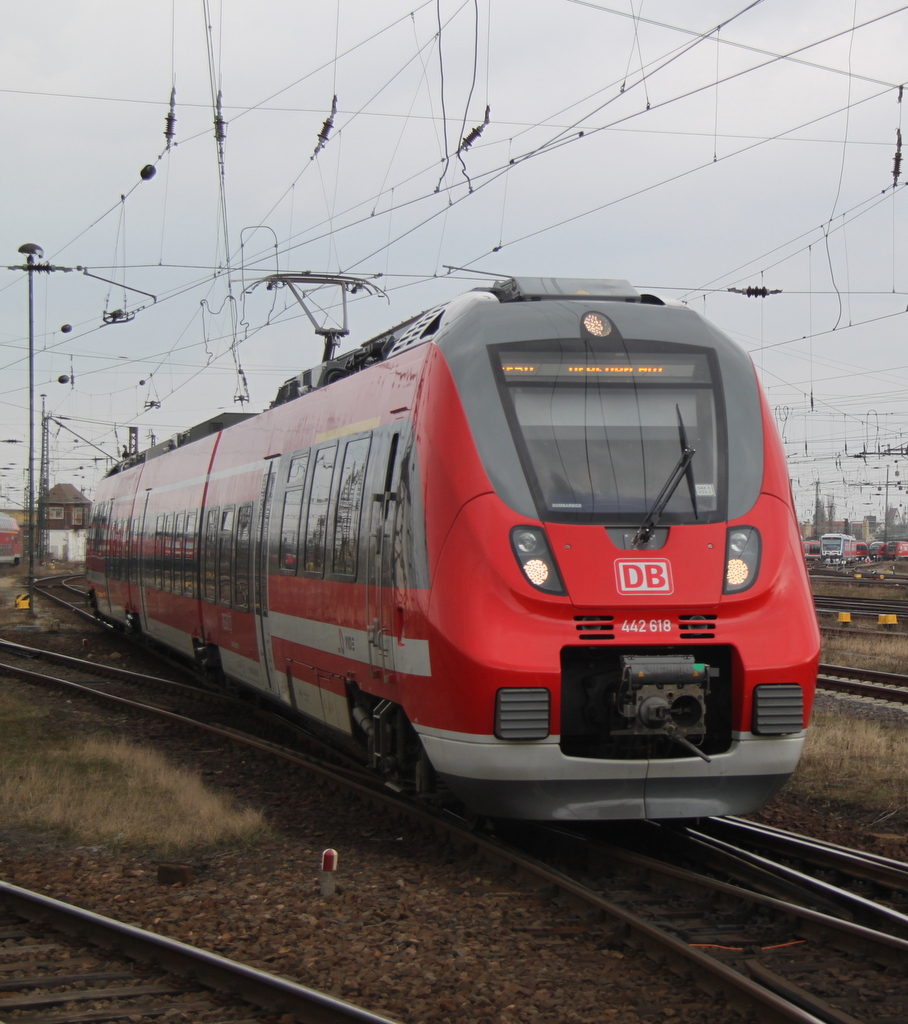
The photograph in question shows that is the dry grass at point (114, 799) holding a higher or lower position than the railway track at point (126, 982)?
lower

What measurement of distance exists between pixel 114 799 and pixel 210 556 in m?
5.67

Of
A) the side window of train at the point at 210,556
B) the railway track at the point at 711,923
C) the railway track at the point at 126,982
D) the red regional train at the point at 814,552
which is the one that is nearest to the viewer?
the railway track at the point at 711,923

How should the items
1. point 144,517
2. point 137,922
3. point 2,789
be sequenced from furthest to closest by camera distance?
point 144,517 → point 2,789 → point 137,922

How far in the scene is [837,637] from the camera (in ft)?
72.4

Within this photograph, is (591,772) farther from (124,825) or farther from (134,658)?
(134,658)

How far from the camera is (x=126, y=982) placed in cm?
538

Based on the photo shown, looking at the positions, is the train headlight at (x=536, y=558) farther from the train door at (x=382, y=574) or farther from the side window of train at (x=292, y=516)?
the side window of train at (x=292, y=516)

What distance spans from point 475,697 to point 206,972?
205 cm

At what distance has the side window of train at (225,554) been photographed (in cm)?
1343

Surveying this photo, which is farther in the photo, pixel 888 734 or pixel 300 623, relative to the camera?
pixel 888 734

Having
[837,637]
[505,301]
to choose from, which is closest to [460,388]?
[505,301]

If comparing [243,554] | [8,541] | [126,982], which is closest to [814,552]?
[8,541]

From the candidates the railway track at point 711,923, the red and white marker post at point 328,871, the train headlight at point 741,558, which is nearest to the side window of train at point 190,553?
the railway track at point 711,923

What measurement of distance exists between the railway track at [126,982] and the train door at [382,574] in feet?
8.16
